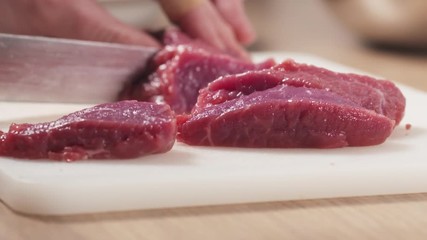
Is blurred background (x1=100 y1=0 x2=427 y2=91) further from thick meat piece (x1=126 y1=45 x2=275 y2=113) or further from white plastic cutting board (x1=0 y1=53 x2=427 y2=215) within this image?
white plastic cutting board (x1=0 y1=53 x2=427 y2=215)

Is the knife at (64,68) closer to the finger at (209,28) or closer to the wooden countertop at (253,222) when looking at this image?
the finger at (209,28)

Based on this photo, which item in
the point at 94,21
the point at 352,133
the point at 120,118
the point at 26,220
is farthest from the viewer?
the point at 94,21

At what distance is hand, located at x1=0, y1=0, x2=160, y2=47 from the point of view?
2.50 m

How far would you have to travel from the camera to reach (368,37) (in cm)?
398

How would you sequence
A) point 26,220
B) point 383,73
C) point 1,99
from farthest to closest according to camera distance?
point 383,73, point 1,99, point 26,220

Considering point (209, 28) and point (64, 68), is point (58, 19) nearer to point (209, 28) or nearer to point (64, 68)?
point (64, 68)

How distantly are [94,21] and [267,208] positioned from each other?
1126mm

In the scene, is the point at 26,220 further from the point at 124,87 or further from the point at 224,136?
the point at 124,87

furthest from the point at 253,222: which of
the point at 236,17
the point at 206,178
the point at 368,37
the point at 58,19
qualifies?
the point at 368,37

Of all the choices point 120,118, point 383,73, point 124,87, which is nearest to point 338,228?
point 120,118

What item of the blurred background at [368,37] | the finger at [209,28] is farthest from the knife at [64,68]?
the blurred background at [368,37]

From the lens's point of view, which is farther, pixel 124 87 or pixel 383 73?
pixel 383 73

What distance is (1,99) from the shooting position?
2363mm

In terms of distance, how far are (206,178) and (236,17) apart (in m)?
1.51
